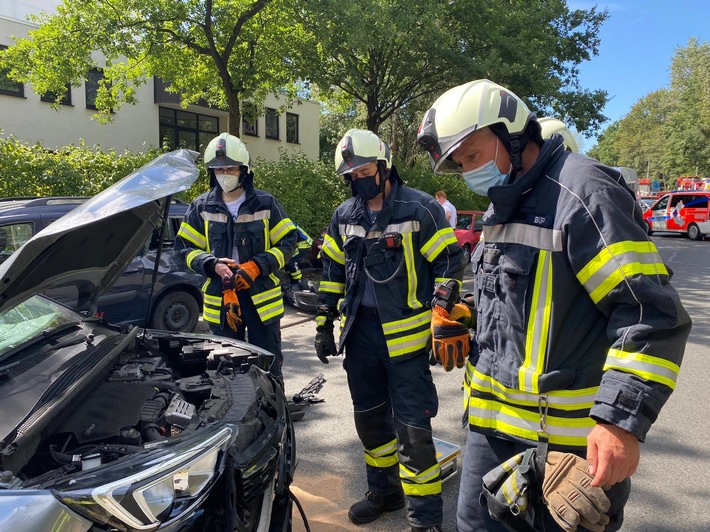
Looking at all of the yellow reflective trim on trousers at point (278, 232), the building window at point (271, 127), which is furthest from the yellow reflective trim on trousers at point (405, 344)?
the building window at point (271, 127)

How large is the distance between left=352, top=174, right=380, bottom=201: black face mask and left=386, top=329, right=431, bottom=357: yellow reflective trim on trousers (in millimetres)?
803

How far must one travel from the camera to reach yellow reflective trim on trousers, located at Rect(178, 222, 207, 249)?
360 centimetres

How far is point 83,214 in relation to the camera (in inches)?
68.6

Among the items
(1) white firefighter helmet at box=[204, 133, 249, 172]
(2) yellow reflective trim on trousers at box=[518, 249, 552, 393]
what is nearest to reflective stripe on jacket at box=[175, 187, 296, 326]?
(1) white firefighter helmet at box=[204, 133, 249, 172]

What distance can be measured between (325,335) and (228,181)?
1.31 meters

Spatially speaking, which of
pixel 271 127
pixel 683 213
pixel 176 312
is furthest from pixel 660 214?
pixel 176 312

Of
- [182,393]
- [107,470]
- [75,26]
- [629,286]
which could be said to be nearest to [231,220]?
[182,393]

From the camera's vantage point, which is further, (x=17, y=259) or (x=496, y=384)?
(x=496, y=384)

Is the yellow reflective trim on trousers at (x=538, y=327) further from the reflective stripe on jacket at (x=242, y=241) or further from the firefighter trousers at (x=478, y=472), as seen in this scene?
the reflective stripe on jacket at (x=242, y=241)

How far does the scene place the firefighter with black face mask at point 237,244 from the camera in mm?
3453

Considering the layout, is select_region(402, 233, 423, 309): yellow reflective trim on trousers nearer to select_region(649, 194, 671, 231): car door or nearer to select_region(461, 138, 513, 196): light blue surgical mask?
select_region(461, 138, 513, 196): light blue surgical mask

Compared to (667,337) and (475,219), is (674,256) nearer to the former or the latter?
(475,219)

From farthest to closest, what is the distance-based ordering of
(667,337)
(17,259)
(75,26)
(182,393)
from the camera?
(75,26)
(182,393)
(17,259)
(667,337)

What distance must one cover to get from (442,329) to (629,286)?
77cm
